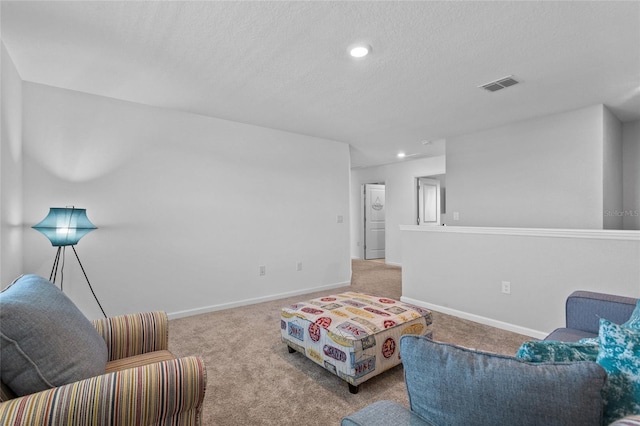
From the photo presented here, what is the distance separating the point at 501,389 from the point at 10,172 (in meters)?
3.26

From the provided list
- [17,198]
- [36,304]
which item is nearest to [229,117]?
[17,198]

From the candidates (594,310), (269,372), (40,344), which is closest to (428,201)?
(594,310)

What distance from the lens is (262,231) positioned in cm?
418

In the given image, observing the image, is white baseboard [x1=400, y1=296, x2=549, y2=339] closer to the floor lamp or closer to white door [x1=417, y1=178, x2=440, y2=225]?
white door [x1=417, y1=178, x2=440, y2=225]

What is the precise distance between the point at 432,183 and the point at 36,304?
23.9 ft

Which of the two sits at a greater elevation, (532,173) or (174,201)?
(532,173)

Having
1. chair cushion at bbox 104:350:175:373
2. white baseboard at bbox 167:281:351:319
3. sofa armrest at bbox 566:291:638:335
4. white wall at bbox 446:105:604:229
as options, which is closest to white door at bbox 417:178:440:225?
white wall at bbox 446:105:604:229

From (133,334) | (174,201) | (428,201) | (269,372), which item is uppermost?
(428,201)

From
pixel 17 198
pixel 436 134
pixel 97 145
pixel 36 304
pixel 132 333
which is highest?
pixel 436 134

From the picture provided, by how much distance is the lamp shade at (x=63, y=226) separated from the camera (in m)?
2.51

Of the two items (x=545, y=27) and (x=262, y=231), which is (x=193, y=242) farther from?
(x=545, y=27)

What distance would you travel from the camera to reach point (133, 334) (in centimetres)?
167

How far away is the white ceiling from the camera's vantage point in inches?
71.2

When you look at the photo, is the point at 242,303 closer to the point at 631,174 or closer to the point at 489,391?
the point at 489,391
